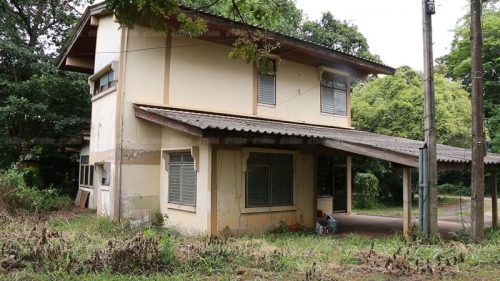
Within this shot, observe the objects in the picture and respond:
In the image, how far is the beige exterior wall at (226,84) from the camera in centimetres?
1246

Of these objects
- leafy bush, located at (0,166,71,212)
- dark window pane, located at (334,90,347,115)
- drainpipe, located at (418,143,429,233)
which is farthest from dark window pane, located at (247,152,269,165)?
leafy bush, located at (0,166,71,212)

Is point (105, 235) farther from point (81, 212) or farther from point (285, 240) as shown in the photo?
point (81, 212)

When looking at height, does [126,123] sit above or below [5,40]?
below

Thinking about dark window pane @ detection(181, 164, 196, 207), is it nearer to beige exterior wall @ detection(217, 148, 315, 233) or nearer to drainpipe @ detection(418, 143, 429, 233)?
beige exterior wall @ detection(217, 148, 315, 233)

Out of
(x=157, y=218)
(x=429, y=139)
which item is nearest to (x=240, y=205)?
(x=157, y=218)

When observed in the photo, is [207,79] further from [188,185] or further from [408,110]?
[408,110]

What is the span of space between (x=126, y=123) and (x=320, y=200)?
7968 mm

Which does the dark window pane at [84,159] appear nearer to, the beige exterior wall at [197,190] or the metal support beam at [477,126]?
the beige exterior wall at [197,190]

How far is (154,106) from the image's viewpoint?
39.4 feet

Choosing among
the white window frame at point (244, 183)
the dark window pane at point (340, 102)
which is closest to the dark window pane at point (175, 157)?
the white window frame at point (244, 183)

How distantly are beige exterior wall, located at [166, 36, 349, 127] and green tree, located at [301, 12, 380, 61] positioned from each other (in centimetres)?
1320

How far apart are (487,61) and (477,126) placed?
24885 millimetres

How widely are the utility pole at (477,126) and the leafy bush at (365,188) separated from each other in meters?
11.2

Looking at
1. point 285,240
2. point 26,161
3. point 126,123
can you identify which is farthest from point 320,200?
point 26,161
